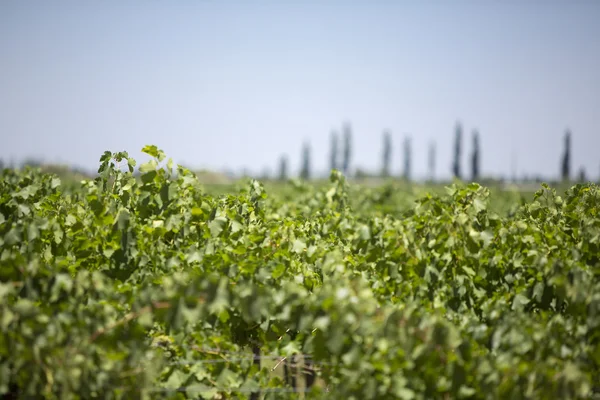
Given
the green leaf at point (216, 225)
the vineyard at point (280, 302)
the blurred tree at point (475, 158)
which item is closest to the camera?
the vineyard at point (280, 302)

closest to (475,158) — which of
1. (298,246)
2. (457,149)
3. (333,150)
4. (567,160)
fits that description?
(457,149)

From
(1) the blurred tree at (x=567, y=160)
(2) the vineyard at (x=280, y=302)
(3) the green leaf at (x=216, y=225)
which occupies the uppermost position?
(1) the blurred tree at (x=567, y=160)

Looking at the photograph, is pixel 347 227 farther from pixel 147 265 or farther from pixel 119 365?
pixel 119 365

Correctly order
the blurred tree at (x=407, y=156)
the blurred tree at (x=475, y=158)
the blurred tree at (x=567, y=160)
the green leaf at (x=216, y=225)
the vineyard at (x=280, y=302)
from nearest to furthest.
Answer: the vineyard at (x=280, y=302), the green leaf at (x=216, y=225), the blurred tree at (x=567, y=160), the blurred tree at (x=475, y=158), the blurred tree at (x=407, y=156)

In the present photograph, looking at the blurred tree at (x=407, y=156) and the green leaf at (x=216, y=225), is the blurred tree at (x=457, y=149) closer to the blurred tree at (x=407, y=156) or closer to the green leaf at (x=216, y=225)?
the blurred tree at (x=407, y=156)

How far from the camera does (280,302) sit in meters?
2.72

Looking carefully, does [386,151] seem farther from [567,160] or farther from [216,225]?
[216,225]

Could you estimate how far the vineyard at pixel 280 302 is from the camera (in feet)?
7.70

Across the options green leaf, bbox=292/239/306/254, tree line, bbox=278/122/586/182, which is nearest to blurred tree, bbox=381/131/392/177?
tree line, bbox=278/122/586/182

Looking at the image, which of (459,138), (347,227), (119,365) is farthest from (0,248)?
(459,138)

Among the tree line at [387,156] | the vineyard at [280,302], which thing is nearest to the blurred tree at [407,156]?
the tree line at [387,156]

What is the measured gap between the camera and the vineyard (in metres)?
2.35

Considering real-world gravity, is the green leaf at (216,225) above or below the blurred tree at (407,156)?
below

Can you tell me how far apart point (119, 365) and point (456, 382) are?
161 centimetres
